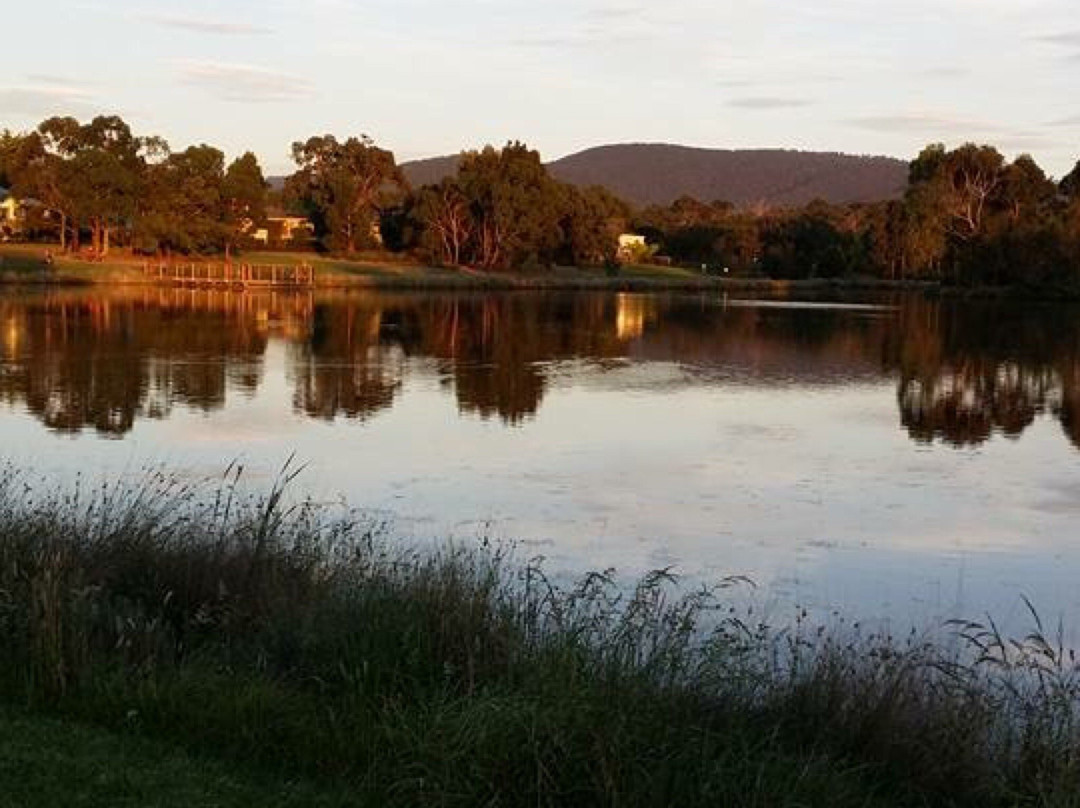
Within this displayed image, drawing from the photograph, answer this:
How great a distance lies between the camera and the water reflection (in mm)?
23250

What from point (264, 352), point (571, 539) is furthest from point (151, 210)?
point (571, 539)

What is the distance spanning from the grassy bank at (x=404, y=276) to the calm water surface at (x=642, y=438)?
33036 millimetres

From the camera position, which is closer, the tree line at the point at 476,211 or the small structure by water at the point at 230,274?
the small structure by water at the point at 230,274

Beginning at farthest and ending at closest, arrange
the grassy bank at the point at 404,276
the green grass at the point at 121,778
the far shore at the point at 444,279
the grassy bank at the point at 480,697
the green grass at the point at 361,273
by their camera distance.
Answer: the far shore at the point at 444,279 < the grassy bank at the point at 404,276 < the green grass at the point at 361,273 < the grassy bank at the point at 480,697 < the green grass at the point at 121,778

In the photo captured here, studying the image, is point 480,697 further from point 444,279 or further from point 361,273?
point 361,273

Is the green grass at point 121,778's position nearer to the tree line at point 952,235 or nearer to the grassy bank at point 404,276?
the grassy bank at point 404,276

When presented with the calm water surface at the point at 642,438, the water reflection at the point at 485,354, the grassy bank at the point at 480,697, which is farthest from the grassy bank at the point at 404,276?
the grassy bank at the point at 480,697

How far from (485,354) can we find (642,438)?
1415cm

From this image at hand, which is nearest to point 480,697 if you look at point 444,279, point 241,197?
point 444,279

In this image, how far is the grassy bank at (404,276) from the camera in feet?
245

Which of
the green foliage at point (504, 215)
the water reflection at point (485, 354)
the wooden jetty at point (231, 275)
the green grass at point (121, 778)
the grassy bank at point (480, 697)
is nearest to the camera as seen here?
the green grass at point (121, 778)

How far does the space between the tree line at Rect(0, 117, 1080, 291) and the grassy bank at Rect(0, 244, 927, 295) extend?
2.11 meters

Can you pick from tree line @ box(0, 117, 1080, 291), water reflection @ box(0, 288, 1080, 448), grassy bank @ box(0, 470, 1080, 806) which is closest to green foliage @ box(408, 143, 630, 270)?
tree line @ box(0, 117, 1080, 291)

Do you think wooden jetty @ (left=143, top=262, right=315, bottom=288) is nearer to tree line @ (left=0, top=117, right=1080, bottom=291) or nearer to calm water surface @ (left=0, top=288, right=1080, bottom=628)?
tree line @ (left=0, top=117, right=1080, bottom=291)
